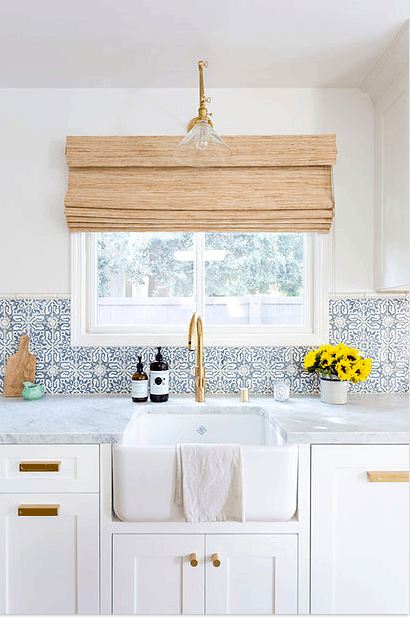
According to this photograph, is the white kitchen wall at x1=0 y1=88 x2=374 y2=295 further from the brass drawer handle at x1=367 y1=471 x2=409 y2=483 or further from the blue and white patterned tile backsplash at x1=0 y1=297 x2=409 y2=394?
the brass drawer handle at x1=367 y1=471 x2=409 y2=483

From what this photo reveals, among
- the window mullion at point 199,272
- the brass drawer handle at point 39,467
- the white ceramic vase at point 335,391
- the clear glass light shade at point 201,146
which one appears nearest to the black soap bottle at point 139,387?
the window mullion at point 199,272

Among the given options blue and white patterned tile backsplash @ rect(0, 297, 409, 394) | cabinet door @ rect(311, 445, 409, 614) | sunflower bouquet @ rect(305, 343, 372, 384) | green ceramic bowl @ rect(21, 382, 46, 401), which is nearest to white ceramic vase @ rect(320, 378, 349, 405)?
sunflower bouquet @ rect(305, 343, 372, 384)

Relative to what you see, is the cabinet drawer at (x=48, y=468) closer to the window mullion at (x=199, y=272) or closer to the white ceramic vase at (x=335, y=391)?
the window mullion at (x=199, y=272)

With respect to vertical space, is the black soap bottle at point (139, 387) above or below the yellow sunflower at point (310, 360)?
below

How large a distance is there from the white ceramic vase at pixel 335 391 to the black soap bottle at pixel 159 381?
28.9 inches

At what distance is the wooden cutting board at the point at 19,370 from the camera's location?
221 cm

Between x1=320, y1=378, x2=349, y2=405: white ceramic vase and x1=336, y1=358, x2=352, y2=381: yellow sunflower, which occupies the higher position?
x1=336, y1=358, x2=352, y2=381: yellow sunflower

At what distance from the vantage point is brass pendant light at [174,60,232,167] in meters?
1.75

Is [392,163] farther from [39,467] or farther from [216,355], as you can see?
[39,467]

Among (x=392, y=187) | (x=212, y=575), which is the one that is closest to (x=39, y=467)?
(x=212, y=575)

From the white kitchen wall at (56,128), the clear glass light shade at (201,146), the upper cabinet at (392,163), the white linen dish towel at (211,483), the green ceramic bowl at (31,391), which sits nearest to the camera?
the white linen dish towel at (211,483)

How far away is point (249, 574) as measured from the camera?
1563 millimetres

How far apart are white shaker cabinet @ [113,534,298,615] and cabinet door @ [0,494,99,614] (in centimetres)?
16

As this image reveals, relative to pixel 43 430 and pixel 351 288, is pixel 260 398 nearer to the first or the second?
pixel 351 288
